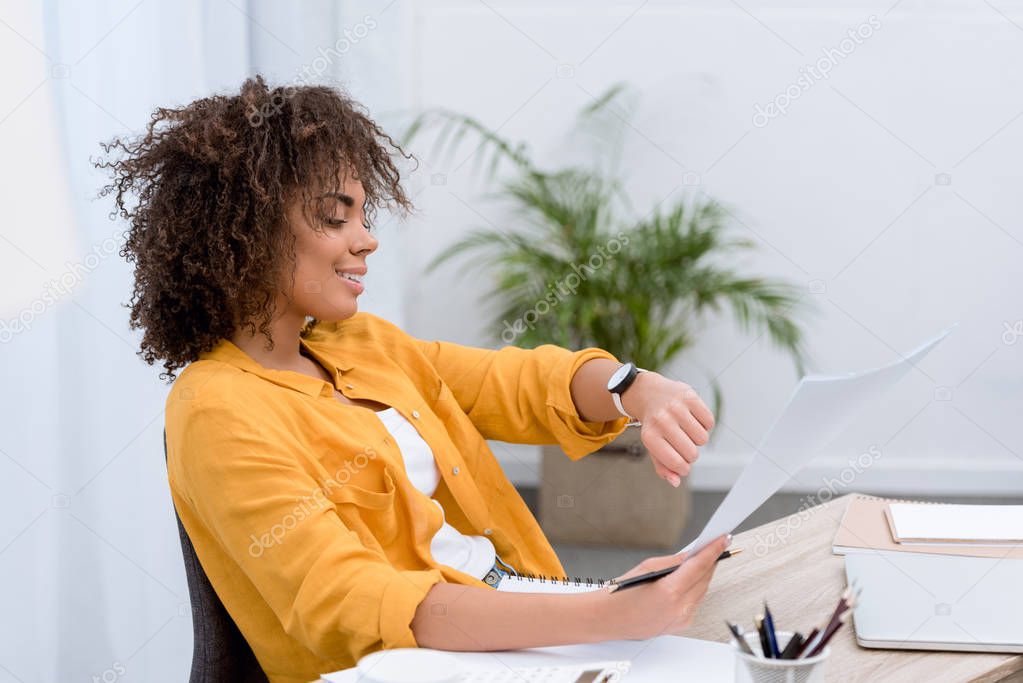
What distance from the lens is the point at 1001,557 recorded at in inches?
47.2

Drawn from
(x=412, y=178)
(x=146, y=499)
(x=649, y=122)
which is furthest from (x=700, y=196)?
(x=146, y=499)

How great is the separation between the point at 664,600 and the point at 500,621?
163 millimetres

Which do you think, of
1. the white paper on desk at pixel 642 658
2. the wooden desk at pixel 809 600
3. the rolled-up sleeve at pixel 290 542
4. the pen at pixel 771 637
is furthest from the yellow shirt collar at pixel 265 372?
the pen at pixel 771 637

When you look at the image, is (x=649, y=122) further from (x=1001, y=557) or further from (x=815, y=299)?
(x=1001, y=557)

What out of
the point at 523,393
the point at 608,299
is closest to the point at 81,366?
the point at 523,393

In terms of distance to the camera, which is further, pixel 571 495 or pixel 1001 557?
pixel 571 495

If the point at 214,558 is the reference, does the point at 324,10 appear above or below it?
above

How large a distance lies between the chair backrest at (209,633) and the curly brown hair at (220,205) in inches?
7.7

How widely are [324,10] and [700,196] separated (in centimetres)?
166

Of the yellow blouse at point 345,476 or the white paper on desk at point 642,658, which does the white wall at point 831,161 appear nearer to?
the yellow blouse at point 345,476

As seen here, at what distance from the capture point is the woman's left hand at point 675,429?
1208 millimetres

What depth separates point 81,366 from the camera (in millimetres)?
1768

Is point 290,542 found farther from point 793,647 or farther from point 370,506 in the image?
point 793,647

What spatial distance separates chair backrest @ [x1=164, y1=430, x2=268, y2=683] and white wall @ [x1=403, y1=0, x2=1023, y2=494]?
8.16 ft
